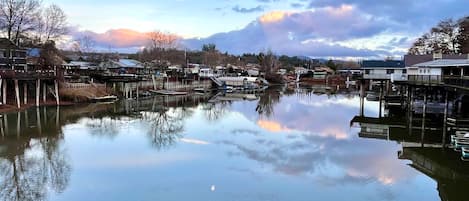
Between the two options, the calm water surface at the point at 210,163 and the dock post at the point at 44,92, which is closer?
the calm water surface at the point at 210,163

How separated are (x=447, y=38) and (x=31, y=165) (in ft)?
222

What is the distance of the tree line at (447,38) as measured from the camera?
62344mm

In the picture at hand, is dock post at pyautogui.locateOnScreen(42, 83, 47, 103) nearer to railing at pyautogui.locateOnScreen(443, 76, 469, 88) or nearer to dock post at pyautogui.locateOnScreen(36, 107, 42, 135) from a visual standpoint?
dock post at pyautogui.locateOnScreen(36, 107, 42, 135)

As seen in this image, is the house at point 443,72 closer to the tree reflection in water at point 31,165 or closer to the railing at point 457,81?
the railing at point 457,81

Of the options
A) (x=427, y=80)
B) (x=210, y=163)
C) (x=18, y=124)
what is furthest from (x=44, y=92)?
(x=427, y=80)

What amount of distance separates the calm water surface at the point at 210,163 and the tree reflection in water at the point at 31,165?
41mm

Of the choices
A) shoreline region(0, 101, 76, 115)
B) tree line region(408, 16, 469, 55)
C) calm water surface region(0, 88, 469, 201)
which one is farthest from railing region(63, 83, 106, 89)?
tree line region(408, 16, 469, 55)

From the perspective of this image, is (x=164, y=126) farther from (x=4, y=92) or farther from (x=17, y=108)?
(x=4, y=92)

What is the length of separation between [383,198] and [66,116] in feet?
94.5

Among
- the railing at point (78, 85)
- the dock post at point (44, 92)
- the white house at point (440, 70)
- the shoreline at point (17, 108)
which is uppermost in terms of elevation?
the white house at point (440, 70)

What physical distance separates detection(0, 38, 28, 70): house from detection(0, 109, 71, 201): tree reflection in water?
22.2 m

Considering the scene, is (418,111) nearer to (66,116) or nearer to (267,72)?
(66,116)

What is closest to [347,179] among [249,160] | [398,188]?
[398,188]

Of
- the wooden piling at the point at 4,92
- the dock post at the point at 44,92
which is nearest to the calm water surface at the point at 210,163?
the wooden piling at the point at 4,92
